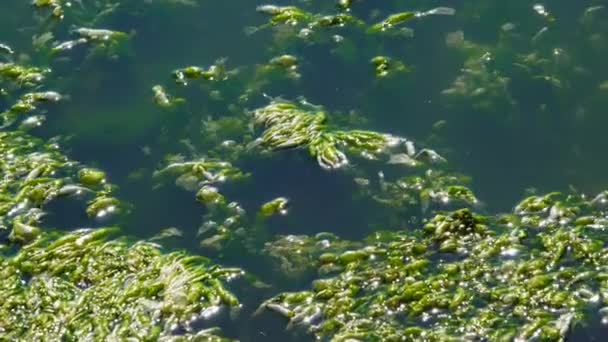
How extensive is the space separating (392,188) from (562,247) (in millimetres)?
1051

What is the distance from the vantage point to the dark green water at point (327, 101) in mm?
5441

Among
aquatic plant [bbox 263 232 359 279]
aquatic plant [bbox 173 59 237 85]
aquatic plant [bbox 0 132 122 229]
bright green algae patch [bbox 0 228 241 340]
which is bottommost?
bright green algae patch [bbox 0 228 241 340]

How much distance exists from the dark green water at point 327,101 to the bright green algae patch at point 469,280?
162 mm

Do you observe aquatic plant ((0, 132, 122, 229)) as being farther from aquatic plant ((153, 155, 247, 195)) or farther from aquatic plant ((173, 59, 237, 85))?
aquatic plant ((173, 59, 237, 85))

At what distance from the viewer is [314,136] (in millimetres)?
5887

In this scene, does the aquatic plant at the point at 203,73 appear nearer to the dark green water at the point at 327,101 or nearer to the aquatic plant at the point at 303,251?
the dark green water at the point at 327,101

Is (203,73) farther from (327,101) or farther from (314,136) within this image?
(314,136)

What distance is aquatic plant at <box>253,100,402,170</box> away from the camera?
576 cm

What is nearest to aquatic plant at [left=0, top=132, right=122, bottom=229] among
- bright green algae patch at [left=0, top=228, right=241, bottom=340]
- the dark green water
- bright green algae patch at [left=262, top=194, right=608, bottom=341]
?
the dark green water

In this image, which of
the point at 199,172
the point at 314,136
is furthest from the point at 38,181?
the point at 314,136

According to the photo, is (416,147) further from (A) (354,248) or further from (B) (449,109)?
(A) (354,248)

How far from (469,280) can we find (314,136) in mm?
1526

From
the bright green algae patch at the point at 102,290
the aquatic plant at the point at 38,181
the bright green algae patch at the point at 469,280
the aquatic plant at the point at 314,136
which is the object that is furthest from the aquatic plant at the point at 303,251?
the aquatic plant at the point at 38,181

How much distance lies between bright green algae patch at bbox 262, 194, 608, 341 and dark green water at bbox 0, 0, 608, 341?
0.53ft
